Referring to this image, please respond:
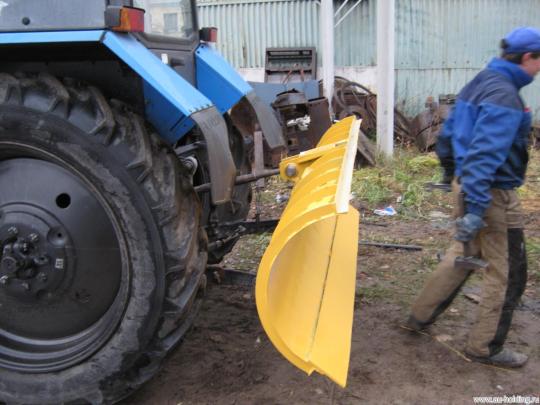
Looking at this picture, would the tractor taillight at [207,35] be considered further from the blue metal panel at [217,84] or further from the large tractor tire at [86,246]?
the large tractor tire at [86,246]

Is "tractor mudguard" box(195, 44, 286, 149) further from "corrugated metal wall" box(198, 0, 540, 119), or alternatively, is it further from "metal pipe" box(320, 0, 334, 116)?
"corrugated metal wall" box(198, 0, 540, 119)

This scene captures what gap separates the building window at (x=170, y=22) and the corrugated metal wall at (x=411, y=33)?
7.24 meters

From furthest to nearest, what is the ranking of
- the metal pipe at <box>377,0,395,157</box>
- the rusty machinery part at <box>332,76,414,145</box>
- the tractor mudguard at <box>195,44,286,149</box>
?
the rusty machinery part at <box>332,76,414,145</box>
the metal pipe at <box>377,0,395,157</box>
the tractor mudguard at <box>195,44,286,149</box>

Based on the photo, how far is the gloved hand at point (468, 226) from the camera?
263 centimetres

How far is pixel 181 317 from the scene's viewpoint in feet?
7.54

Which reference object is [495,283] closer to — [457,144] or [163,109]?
[457,144]

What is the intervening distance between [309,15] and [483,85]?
7.82m

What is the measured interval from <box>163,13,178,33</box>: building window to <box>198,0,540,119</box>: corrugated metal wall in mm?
7239

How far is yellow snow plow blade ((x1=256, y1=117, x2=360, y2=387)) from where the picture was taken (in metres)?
2.07

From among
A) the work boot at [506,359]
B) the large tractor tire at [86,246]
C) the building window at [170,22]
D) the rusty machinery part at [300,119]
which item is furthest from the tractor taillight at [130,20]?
the rusty machinery part at [300,119]

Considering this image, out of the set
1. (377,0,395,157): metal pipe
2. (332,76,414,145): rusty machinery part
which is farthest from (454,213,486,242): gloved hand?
(332,76,414,145): rusty machinery part

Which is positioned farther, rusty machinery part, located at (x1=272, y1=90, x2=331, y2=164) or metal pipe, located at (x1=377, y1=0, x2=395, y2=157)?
metal pipe, located at (x1=377, y1=0, x2=395, y2=157)

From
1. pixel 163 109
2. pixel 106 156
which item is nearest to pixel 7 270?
pixel 106 156

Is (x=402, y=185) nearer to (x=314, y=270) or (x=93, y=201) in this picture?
(x=314, y=270)
